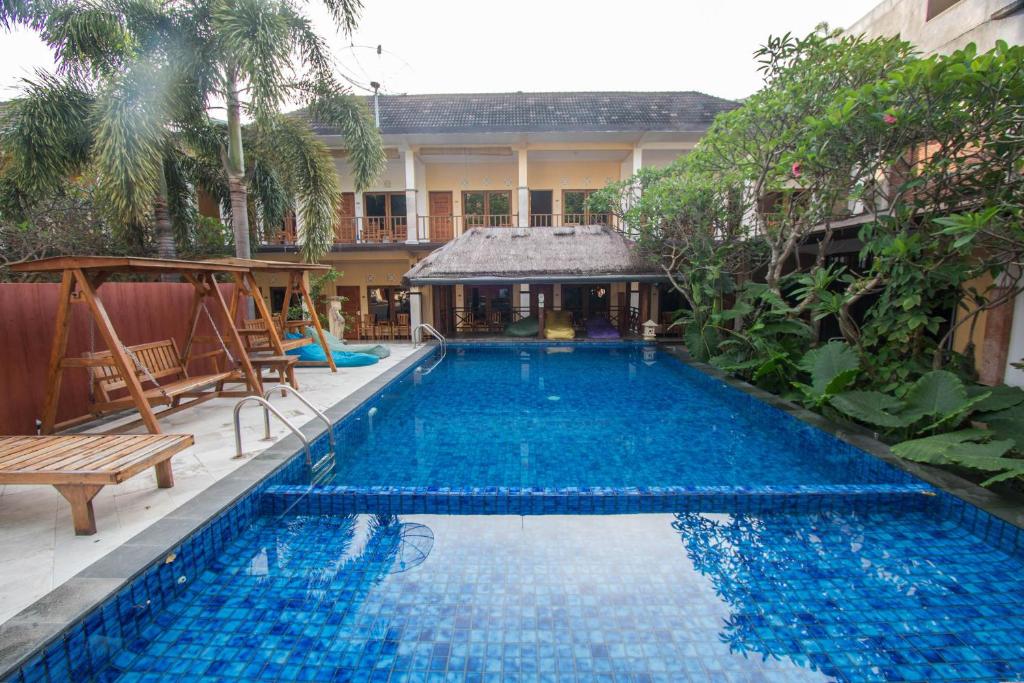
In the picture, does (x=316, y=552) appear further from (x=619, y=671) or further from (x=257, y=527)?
(x=619, y=671)

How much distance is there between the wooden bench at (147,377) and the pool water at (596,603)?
7.18ft

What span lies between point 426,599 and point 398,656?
1.51 feet

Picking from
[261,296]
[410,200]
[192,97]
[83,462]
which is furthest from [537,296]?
[83,462]

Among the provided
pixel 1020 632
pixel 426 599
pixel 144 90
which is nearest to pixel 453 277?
pixel 144 90

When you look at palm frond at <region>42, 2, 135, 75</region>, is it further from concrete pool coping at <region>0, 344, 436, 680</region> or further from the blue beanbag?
concrete pool coping at <region>0, 344, 436, 680</region>

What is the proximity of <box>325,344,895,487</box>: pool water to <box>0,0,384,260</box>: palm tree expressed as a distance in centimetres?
491

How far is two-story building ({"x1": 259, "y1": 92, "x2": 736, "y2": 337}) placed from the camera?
15734mm

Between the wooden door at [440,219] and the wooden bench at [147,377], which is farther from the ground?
the wooden door at [440,219]

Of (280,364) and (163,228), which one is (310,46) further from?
(280,364)

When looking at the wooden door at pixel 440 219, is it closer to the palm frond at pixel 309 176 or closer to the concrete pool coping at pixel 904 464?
the palm frond at pixel 309 176

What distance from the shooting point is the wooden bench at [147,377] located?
4.87 meters

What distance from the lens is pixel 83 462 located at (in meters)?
3.14

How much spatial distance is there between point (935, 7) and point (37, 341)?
39.8ft

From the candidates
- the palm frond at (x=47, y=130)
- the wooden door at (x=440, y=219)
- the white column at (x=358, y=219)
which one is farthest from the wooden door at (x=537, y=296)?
the palm frond at (x=47, y=130)
